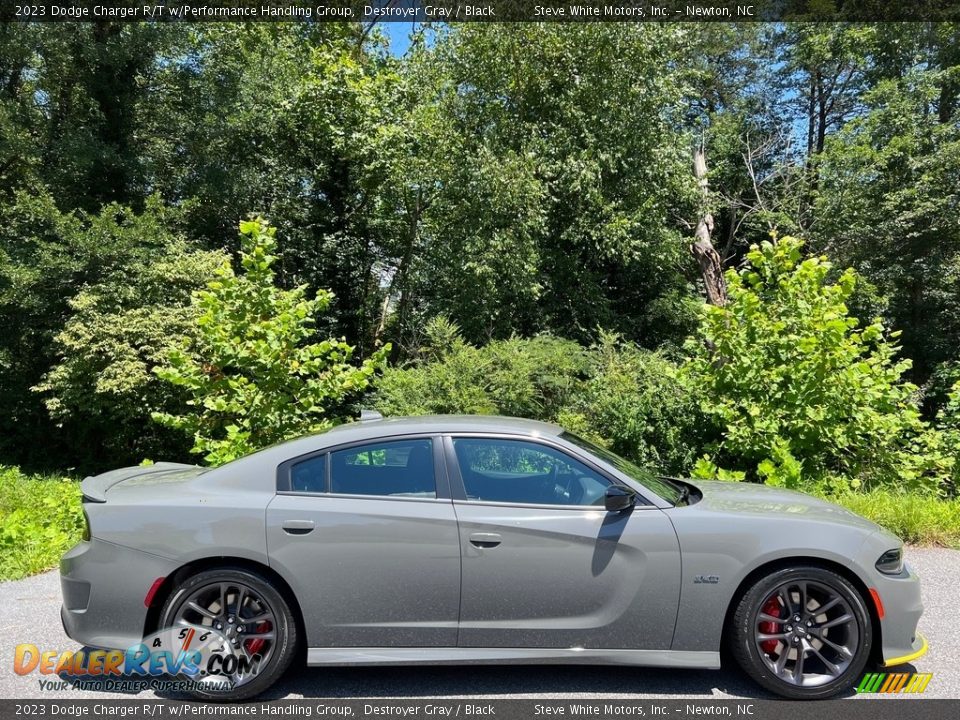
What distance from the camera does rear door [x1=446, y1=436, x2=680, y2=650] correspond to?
12.4 feet

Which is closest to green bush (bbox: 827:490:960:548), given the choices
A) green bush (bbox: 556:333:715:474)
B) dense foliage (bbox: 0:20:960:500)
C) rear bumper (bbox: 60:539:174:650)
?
dense foliage (bbox: 0:20:960:500)

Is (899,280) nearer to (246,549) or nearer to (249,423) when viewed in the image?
(249,423)

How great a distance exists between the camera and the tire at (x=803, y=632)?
3.74m

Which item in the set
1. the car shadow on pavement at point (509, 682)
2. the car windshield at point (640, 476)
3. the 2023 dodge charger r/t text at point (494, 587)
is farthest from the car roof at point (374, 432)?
the car shadow on pavement at point (509, 682)

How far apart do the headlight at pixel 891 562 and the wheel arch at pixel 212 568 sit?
10.0 feet

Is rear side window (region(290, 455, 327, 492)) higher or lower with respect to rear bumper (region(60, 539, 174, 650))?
higher

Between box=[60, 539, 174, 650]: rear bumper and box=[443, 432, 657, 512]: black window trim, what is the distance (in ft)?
5.10

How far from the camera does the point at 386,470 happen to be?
407cm

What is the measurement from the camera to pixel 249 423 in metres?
7.87

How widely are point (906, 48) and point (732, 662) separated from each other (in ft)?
64.5

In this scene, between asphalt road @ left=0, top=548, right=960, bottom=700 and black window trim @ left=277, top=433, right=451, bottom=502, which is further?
black window trim @ left=277, top=433, right=451, bottom=502

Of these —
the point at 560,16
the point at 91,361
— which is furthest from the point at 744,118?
the point at 91,361

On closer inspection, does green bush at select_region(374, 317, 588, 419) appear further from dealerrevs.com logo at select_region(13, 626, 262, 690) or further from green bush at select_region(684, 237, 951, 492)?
dealerrevs.com logo at select_region(13, 626, 262, 690)

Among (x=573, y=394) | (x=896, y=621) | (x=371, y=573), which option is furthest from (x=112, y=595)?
(x=573, y=394)
